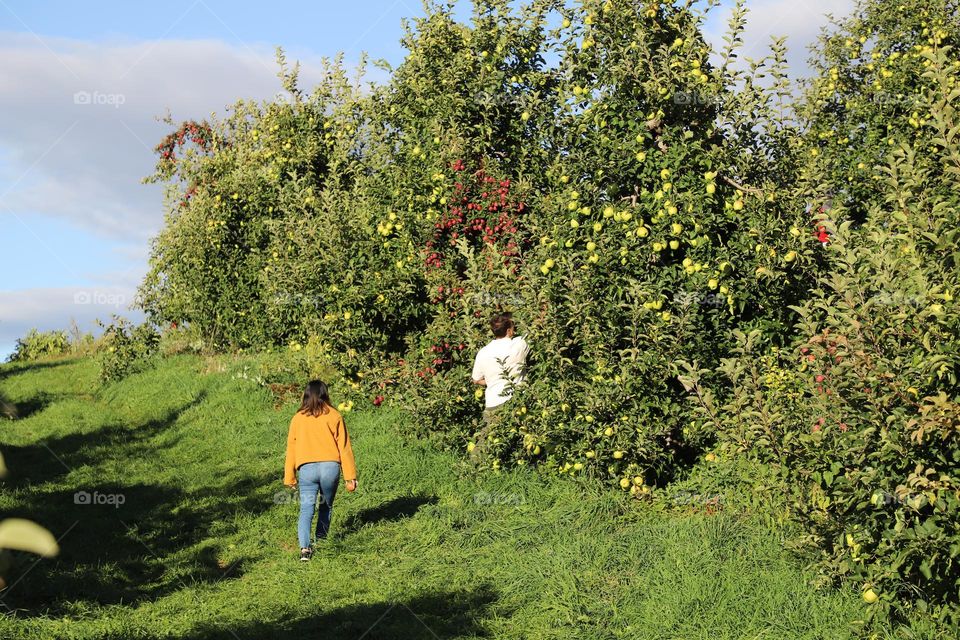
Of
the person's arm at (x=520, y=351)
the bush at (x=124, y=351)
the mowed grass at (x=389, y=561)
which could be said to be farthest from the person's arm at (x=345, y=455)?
the bush at (x=124, y=351)

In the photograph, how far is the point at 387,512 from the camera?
10.8 meters

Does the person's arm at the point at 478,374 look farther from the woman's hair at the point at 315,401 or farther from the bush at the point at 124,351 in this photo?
the bush at the point at 124,351

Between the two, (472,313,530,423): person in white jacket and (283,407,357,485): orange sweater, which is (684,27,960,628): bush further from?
(283,407,357,485): orange sweater

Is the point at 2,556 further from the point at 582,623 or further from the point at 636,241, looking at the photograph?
the point at 636,241

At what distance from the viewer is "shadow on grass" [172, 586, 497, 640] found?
714 cm

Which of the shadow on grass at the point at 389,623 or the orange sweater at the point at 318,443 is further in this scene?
the orange sweater at the point at 318,443

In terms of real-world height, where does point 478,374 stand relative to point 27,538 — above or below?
below

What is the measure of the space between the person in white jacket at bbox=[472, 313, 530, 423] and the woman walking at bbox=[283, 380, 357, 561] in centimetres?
206

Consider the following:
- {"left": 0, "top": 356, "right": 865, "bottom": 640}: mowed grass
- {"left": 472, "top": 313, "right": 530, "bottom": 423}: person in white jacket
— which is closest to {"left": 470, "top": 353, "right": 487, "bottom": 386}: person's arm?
{"left": 472, "top": 313, "right": 530, "bottom": 423}: person in white jacket

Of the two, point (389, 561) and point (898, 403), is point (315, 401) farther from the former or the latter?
point (898, 403)

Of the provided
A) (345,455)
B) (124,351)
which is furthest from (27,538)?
(124,351)

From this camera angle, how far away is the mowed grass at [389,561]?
7.13 meters

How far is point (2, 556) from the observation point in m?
1.97

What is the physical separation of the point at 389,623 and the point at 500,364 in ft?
13.6
